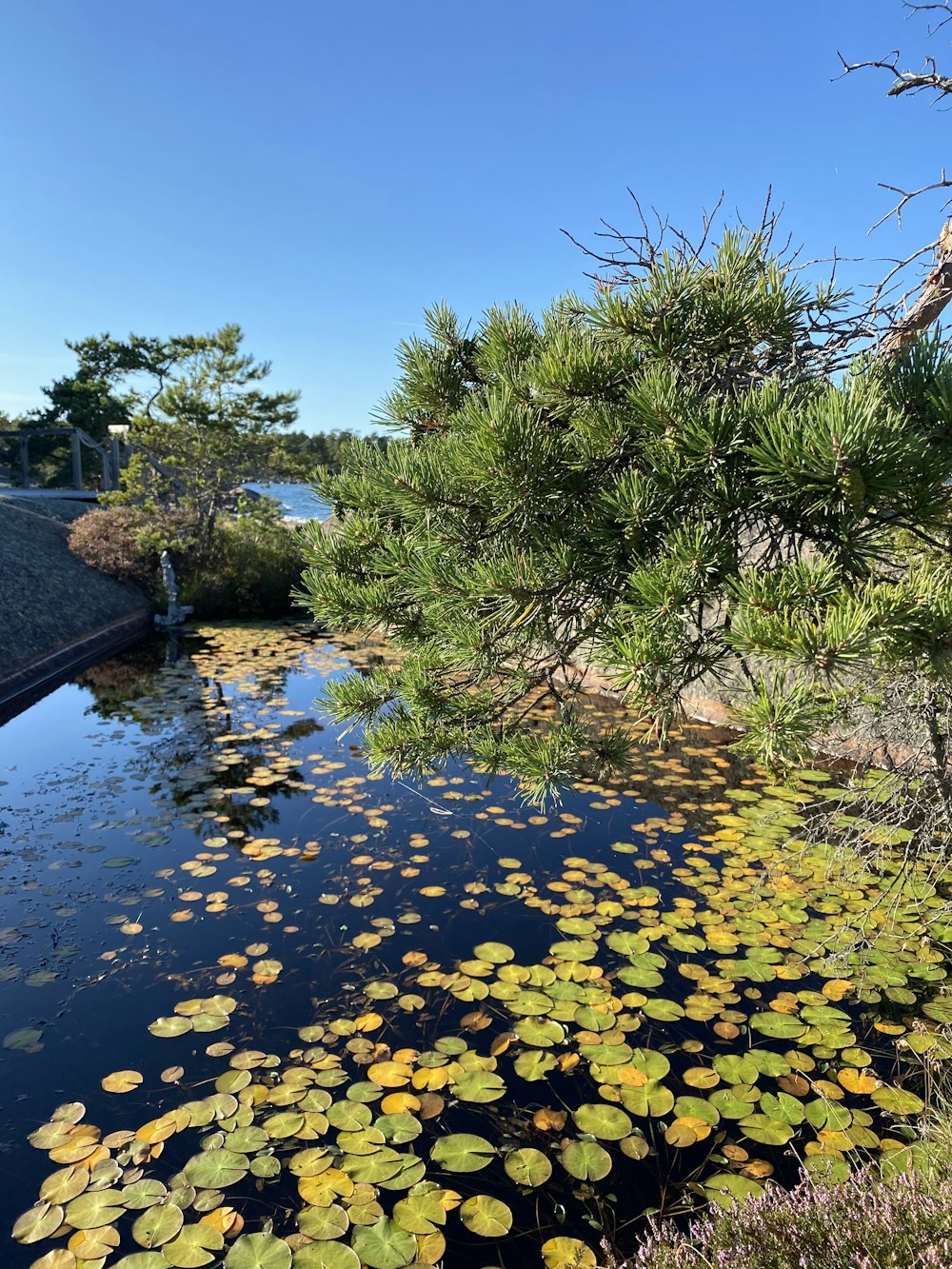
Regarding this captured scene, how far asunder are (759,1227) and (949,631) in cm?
144

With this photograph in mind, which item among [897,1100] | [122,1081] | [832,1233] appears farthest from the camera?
[122,1081]

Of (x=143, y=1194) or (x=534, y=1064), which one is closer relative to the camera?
(x=143, y=1194)

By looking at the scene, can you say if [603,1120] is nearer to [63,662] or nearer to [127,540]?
[63,662]

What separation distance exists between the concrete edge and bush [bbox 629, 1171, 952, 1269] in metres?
7.83

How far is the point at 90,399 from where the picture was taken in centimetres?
2714

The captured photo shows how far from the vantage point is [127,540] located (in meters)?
13.4

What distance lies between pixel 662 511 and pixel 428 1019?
2479 mm

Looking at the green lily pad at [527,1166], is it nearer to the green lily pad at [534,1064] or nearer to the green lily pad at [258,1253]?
the green lily pad at [534,1064]

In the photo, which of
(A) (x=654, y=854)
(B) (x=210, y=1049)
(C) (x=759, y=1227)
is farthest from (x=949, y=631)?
(A) (x=654, y=854)

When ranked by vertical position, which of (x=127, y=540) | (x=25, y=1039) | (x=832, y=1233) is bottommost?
(x=25, y=1039)

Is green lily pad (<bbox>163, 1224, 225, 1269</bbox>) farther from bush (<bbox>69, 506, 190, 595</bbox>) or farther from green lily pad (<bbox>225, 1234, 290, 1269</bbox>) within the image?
bush (<bbox>69, 506, 190, 595</bbox>)

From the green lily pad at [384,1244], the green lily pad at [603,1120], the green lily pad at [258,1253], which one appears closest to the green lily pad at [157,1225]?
the green lily pad at [258,1253]

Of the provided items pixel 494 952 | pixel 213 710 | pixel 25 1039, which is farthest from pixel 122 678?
pixel 494 952

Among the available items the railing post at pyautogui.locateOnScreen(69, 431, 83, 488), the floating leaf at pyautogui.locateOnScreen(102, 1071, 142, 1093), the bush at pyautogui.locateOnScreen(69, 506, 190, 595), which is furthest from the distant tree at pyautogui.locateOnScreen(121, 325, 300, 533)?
the floating leaf at pyautogui.locateOnScreen(102, 1071, 142, 1093)
